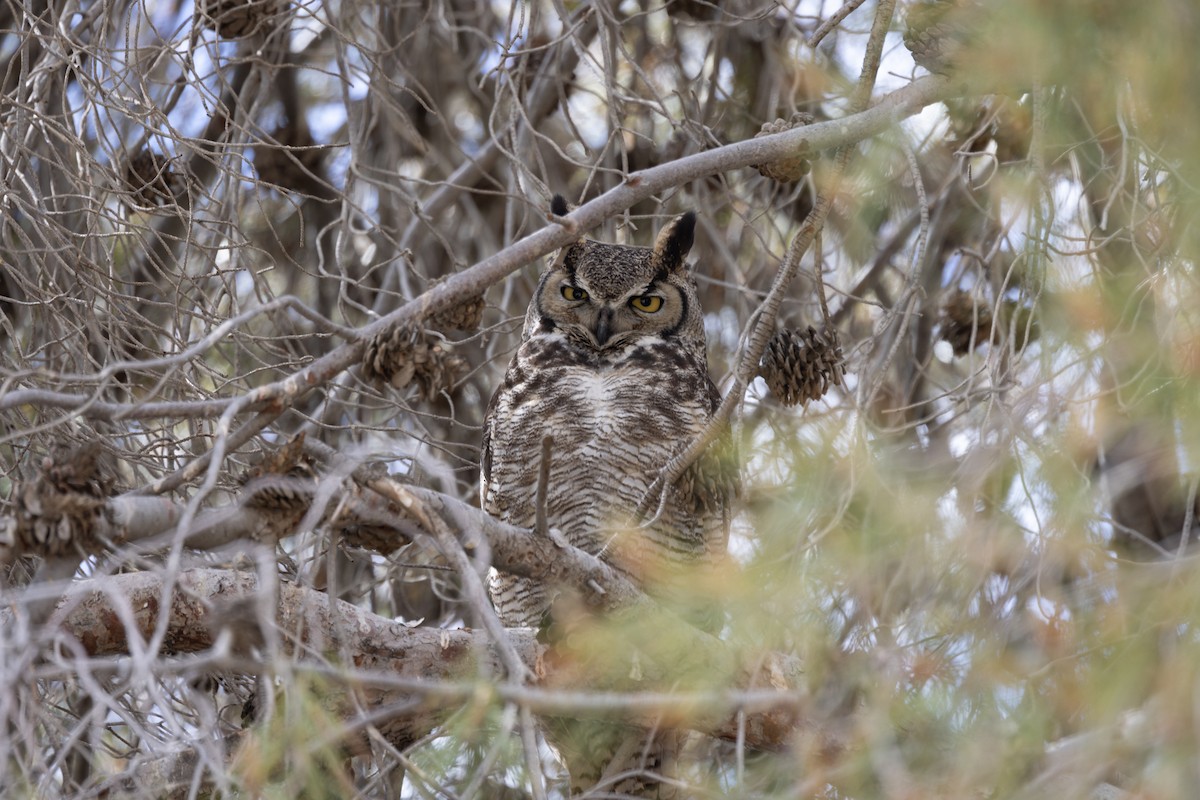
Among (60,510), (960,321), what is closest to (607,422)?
(960,321)

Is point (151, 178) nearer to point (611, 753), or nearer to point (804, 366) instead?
point (804, 366)

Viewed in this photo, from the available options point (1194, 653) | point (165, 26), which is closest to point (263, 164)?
point (165, 26)

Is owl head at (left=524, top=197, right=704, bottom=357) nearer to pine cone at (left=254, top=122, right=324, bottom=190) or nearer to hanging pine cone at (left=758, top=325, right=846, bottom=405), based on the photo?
pine cone at (left=254, top=122, right=324, bottom=190)

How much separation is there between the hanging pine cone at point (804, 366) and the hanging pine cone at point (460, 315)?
1.61 feet

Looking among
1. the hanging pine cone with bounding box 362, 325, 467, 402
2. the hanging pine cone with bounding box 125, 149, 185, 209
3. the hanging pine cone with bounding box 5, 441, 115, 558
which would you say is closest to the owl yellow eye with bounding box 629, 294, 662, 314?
the hanging pine cone with bounding box 125, 149, 185, 209

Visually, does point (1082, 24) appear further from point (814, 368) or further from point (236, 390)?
point (236, 390)

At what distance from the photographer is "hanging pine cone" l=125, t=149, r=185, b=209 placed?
7.83 ft

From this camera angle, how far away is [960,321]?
283 cm

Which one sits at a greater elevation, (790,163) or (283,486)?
(790,163)

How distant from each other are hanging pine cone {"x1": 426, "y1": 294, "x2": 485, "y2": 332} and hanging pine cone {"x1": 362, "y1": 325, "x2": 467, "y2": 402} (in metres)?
0.06

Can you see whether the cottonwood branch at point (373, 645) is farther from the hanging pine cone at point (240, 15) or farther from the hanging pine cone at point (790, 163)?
the hanging pine cone at point (240, 15)

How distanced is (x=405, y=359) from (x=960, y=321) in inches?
63.1

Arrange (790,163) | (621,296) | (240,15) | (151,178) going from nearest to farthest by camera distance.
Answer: (790,163)
(151,178)
(240,15)
(621,296)

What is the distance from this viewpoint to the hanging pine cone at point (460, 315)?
1.77 meters
